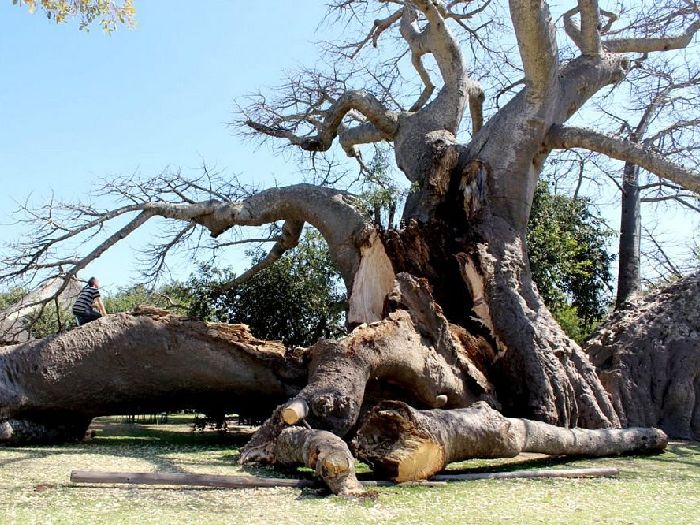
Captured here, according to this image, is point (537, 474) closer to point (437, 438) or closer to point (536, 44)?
point (437, 438)

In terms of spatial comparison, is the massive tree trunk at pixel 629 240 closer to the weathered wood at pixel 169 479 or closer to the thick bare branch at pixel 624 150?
the thick bare branch at pixel 624 150

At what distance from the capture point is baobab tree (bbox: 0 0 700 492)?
6504mm

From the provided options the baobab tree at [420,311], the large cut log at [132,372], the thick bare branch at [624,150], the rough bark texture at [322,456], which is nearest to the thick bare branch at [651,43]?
the baobab tree at [420,311]

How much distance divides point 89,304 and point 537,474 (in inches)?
229

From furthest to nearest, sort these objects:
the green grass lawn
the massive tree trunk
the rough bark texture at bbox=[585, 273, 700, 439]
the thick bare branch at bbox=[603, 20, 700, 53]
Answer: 1. the massive tree trunk
2. the thick bare branch at bbox=[603, 20, 700, 53]
3. the rough bark texture at bbox=[585, 273, 700, 439]
4. the green grass lawn

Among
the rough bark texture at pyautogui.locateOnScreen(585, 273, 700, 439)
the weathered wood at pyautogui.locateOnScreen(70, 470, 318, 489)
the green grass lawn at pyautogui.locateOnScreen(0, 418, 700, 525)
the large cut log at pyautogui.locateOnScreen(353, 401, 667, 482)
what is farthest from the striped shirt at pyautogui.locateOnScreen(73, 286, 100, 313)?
the rough bark texture at pyautogui.locateOnScreen(585, 273, 700, 439)

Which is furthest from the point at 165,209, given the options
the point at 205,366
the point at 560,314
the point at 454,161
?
the point at 560,314

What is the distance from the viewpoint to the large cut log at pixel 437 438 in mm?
5031

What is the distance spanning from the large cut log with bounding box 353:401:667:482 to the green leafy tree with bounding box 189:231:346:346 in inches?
284

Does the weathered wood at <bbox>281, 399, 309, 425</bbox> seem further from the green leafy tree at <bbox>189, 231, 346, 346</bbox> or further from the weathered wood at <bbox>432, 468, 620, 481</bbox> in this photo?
the green leafy tree at <bbox>189, 231, 346, 346</bbox>

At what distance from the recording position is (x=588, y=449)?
694cm

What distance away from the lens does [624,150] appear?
9297 mm

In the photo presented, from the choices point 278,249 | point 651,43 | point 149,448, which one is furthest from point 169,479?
point 651,43

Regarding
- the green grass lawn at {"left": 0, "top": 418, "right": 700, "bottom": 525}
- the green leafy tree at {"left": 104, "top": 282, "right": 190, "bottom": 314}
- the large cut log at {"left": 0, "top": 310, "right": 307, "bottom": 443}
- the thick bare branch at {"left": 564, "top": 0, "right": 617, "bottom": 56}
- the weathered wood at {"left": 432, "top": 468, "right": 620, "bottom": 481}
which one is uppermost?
the thick bare branch at {"left": 564, "top": 0, "right": 617, "bottom": 56}
